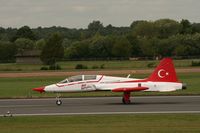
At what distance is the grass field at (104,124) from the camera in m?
21.4

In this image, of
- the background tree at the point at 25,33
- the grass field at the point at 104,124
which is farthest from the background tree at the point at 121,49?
the grass field at the point at 104,124

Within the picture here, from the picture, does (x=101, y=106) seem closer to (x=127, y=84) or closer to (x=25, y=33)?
(x=127, y=84)

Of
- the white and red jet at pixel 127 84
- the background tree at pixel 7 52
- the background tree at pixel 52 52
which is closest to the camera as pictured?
the white and red jet at pixel 127 84

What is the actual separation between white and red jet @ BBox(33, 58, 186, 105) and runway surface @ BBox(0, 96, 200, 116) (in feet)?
2.68

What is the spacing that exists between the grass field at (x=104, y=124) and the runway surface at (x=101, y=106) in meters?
A: 2.46

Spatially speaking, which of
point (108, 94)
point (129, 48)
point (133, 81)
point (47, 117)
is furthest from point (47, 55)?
point (47, 117)

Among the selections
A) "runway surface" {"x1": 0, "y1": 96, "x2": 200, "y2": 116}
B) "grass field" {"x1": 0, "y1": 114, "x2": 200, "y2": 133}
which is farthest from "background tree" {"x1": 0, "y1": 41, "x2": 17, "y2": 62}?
"grass field" {"x1": 0, "y1": 114, "x2": 200, "y2": 133}

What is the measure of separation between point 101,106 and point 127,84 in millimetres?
3004

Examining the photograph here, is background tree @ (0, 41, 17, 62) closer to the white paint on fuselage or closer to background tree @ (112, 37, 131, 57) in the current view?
background tree @ (112, 37, 131, 57)

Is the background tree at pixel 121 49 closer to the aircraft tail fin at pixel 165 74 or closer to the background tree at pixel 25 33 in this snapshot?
the background tree at pixel 25 33

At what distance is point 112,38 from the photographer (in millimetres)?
137500

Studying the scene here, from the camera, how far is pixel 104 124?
23.3m

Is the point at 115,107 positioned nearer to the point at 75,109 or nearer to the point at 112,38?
the point at 75,109

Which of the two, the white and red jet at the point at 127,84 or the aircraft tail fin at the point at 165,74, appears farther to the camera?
the aircraft tail fin at the point at 165,74
